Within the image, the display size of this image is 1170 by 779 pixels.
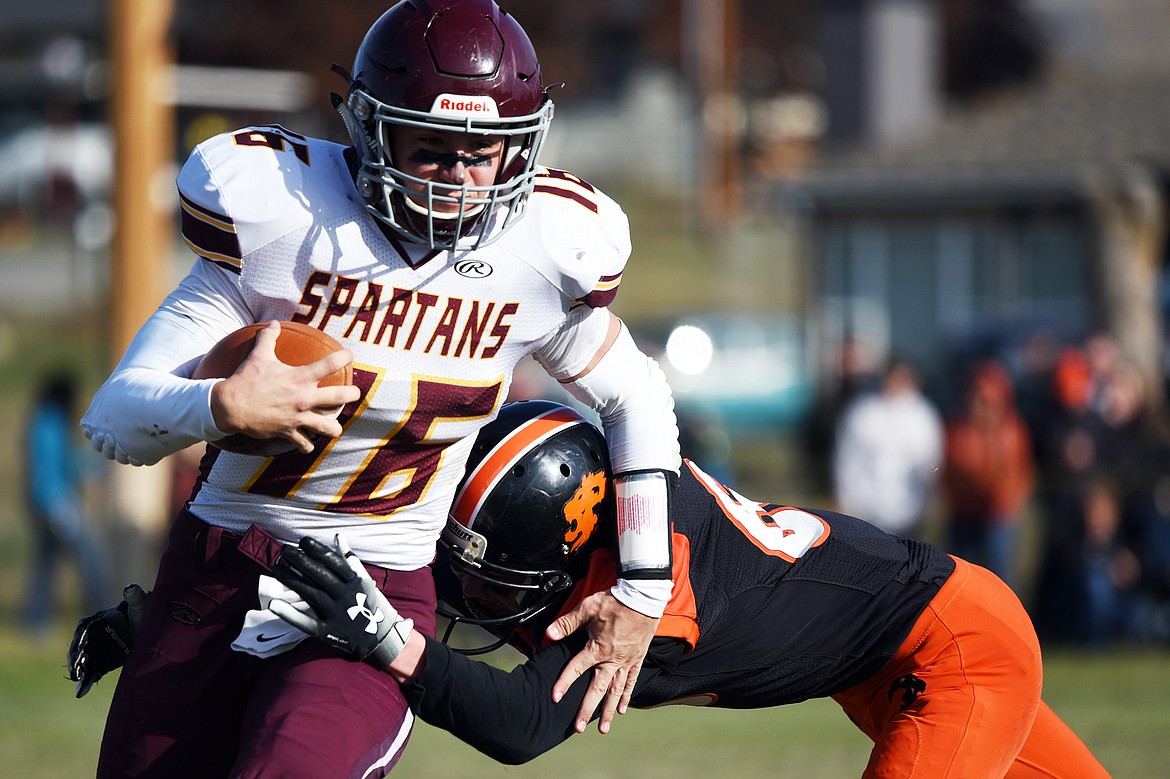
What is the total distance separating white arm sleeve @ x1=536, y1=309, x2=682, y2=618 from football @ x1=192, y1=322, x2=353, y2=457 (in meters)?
0.66

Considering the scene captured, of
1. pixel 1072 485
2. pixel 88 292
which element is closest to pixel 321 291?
pixel 1072 485

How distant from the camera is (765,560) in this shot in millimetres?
3578

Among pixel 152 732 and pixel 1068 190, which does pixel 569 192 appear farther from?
pixel 1068 190

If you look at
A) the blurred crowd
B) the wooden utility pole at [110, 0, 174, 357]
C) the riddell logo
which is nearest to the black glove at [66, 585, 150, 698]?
the riddell logo

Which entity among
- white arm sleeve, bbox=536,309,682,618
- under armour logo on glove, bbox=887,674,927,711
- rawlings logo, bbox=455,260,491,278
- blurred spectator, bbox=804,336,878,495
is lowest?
blurred spectator, bbox=804,336,878,495

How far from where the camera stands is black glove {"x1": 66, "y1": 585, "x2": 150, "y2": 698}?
3414mm

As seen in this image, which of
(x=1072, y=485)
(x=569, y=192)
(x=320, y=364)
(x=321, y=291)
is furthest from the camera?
(x=1072, y=485)

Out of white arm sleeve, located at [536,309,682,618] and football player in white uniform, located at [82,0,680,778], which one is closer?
football player in white uniform, located at [82,0,680,778]

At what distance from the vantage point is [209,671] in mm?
3127

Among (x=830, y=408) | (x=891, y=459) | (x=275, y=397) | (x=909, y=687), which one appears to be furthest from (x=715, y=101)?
(x=275, y=397)

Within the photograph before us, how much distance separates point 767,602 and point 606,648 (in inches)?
18.4

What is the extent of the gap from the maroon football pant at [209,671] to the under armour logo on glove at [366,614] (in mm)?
107

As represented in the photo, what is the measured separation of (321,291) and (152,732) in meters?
0.98

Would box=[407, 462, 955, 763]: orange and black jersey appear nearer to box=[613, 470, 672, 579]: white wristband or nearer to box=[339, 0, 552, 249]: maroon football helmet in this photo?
box=[613, 470, 672, 579]: white wristband
